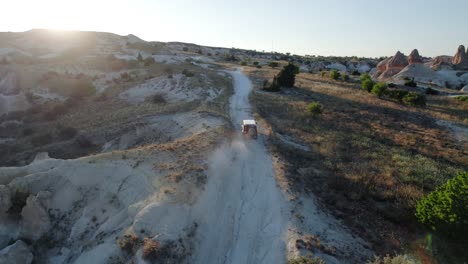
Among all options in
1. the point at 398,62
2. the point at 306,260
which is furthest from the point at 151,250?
the point at 398,62

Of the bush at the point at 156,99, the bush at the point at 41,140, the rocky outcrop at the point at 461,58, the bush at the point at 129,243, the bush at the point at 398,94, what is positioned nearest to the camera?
the bush at the point at 129,243

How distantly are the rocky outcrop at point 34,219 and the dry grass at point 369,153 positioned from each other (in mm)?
14327

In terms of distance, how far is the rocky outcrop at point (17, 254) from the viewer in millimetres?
16250

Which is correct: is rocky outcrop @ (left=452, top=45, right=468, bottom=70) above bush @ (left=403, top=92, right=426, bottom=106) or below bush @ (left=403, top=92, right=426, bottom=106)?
above

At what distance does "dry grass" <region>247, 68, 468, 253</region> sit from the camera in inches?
737

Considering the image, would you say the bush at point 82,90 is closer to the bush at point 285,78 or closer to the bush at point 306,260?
the bush at point 285,78

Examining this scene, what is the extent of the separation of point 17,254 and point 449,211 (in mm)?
20681

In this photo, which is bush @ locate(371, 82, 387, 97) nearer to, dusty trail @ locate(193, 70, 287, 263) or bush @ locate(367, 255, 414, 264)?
dusty trail @ locate(193, 70, 287, 263)

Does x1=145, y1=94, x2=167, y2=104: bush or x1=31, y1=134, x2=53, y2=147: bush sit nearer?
x1=31, y1=134, x2=53, y2=147: bush

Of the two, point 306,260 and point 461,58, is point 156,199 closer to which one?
point 306,260

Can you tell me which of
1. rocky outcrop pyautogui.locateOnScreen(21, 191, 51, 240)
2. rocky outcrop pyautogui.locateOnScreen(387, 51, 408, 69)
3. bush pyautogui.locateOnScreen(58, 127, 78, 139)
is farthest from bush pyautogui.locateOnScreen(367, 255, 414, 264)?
rocky outcrop pyautogui.locateOnScreen(387, 51, 408, 69)

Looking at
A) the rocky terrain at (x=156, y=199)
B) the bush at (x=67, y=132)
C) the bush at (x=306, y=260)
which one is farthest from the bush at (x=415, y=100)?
the bush at (x=67, y=132)

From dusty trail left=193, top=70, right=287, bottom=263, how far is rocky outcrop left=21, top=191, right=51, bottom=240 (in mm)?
8368

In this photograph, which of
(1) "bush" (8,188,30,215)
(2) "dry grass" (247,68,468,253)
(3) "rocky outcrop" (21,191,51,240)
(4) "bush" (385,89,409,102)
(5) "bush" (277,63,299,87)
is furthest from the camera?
(5) "bush" (277,63,299,87)
